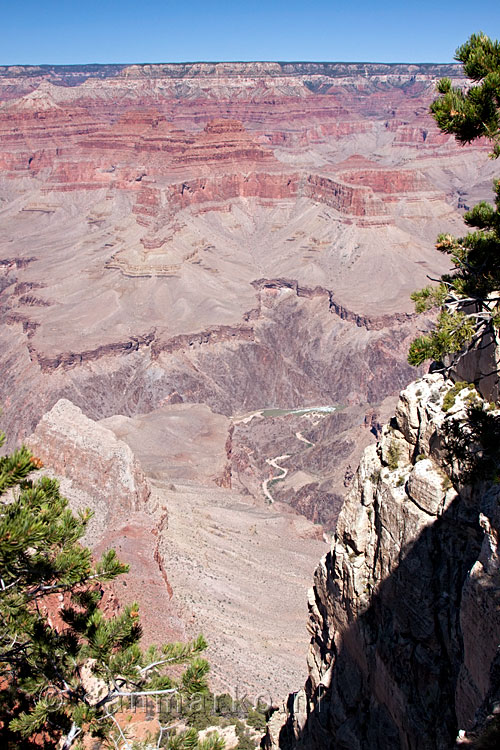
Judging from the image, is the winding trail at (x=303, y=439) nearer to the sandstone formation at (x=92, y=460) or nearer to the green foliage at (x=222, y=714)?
the sandstone formation at (x=92, y=460)

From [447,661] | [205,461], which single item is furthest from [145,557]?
[205,461]

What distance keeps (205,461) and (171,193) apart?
319ft

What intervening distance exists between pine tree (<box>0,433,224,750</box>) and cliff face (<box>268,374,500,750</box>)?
5.07 metres

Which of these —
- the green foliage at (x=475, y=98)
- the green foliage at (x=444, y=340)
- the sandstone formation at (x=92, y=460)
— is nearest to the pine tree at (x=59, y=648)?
the green foliage at (x=444, y=340)

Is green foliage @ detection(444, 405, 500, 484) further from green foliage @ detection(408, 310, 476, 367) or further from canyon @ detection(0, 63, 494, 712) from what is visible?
canyon @ detection(0, 63, 494, 712)

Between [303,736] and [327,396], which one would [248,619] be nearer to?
[303,736]

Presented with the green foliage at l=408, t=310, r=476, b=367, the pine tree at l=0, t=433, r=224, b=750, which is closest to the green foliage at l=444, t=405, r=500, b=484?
the green foliage at l=408, t=310, r=476, b=367

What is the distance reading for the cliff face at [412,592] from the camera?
13.4 metres

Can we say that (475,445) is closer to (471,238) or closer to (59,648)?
(471,238)

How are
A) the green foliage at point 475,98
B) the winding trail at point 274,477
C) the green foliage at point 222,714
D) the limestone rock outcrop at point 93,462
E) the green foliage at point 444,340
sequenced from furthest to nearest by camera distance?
1. the winding trail at point 274,477
2. the limestone rock outcrop at point 93,462
3. the green foliage at point 222,714
4. the green foliage at point 444,340
5. the green foliage at point 475,98

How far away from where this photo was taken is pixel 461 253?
48.4 ft

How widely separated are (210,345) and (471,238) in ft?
314

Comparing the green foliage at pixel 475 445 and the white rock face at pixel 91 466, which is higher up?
the green foliage at pixel 475 445

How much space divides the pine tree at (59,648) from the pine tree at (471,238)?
24.2ft
